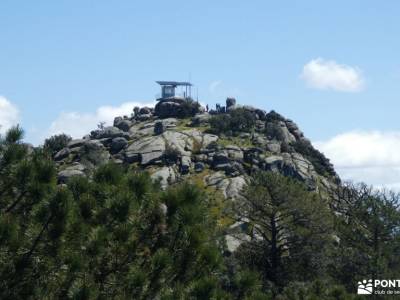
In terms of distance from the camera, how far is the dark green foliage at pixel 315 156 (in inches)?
4388

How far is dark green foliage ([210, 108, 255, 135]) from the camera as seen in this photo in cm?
11669

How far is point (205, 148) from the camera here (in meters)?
108

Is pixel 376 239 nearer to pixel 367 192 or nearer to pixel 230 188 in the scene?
pixel 367 192

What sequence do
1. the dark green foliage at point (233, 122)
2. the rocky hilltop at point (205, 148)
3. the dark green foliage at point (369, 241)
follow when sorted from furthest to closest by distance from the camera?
1. the dark green foliage at point (233, 122)
2. the rocky hilltop at point (205, 148)
3. the dark green foliage at point (369, 241)

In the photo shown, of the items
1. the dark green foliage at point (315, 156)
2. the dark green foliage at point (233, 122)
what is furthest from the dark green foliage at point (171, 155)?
the dark green foliage at point (315, 156)

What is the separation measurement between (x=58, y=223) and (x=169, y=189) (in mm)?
2848

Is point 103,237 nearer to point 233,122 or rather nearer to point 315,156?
point 315,156

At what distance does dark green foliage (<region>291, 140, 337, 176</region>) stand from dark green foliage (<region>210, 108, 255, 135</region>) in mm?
10439

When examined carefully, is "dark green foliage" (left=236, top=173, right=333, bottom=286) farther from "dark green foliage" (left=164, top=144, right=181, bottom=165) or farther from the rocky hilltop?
"dark green foliage" (left=164, top=144, right=181, bottom=165)

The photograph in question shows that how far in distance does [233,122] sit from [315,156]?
17623mm
